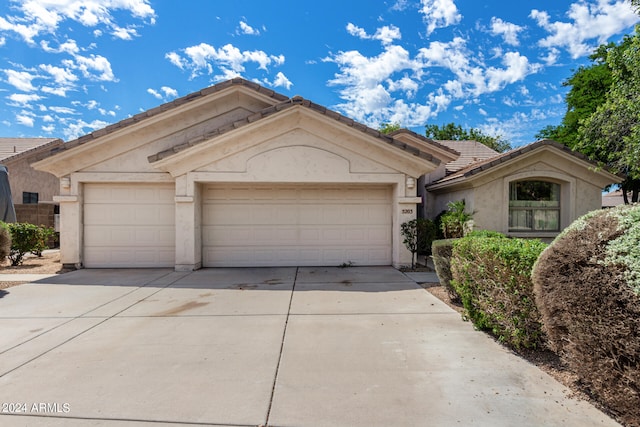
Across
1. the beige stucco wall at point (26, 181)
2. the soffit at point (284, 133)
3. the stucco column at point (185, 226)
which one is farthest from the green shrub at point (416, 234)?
the beige stucco wall at point (26, 181)

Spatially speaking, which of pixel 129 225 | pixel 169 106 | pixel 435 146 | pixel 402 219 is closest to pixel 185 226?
pixel 129 225

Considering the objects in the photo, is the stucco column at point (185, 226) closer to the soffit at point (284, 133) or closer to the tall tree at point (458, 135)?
the soffit at point (284, 133)

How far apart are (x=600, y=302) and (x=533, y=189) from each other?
9691mm

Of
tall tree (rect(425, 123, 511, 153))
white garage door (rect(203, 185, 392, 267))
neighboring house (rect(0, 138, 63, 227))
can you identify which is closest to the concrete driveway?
white garage door (rect(203, 185, 392, 267))

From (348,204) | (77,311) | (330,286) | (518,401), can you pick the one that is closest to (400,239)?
(348,204)

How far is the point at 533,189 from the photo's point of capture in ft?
35.8

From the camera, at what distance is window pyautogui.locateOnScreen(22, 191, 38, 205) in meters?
19.6

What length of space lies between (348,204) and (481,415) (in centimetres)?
747

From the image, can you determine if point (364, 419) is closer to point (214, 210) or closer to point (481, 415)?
point (481, 415)

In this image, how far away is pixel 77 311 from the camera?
5.61m

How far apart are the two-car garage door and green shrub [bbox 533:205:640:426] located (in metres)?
6.75

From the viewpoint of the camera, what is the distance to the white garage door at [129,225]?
955 cm

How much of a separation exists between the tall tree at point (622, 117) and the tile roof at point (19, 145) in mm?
29046

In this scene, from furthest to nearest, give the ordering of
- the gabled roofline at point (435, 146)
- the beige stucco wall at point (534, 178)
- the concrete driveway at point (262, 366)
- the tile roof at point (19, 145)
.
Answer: the tile roof at point (19, 145) < the gabled roofline at point (435, 146) < the beige stucco wall at point (534, 178) < the concrete driveway at point (262, 366)
